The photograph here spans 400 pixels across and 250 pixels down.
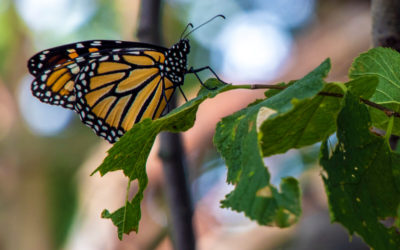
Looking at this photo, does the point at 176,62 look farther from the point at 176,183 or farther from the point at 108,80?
the point at 176,183

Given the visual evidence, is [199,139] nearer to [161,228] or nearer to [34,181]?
[161,228]

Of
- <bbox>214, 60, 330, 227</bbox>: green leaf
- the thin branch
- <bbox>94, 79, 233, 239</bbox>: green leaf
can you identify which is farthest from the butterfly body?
<bbox>214, 60, 330, 227</bbox>: green leaf

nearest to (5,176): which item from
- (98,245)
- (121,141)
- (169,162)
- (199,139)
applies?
(98,245)

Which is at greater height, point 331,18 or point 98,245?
point 331,18

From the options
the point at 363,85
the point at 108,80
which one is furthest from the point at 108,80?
the point at 363,85

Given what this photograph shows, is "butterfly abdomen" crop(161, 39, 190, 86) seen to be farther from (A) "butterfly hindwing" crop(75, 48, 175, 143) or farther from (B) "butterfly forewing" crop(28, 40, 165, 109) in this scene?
(B) "butterfly forewing" crop(28, 40, 165, 109)

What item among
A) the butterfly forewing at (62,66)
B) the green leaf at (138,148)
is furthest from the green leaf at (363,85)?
the butterfly forewing at (62,66)

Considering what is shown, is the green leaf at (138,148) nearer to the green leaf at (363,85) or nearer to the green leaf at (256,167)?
the green leaf at (256,167)
